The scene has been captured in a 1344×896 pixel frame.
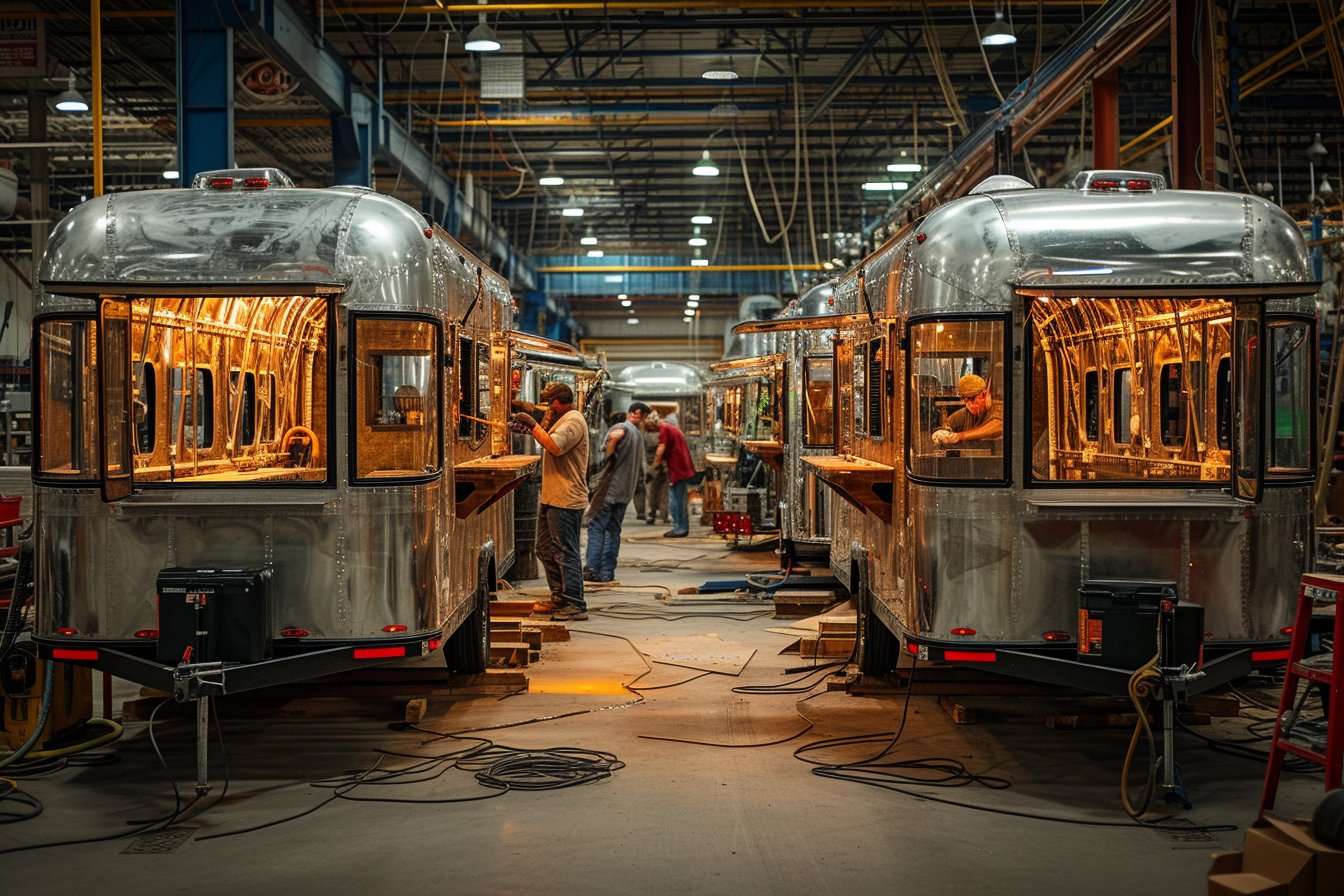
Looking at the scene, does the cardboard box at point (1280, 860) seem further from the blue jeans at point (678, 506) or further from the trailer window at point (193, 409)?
the blue jeans at point (678, 506)

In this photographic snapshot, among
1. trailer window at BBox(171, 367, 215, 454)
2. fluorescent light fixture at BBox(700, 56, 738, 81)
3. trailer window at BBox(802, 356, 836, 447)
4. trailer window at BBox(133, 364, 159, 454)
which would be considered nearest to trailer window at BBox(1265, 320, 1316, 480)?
trailer window at BBox(133, 364, 159, 454)

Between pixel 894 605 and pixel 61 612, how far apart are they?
15.4 feet

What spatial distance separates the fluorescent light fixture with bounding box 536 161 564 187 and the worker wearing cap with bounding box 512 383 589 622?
1445cm

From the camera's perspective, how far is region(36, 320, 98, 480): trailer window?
287 inches

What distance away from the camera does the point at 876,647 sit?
9469mm

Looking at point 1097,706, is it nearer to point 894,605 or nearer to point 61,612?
point 894,605

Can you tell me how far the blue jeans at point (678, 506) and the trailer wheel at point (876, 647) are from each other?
472 inches

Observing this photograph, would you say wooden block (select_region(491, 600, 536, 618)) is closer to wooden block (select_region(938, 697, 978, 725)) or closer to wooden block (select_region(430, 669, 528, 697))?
wooden block (select_region(430, 669, 528, 697))

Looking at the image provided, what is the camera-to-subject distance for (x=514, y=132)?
25.8m

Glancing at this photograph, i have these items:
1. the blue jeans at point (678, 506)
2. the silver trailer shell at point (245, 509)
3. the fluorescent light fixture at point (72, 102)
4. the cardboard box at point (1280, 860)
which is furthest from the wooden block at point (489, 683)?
the blue jeans at point (678, 506)

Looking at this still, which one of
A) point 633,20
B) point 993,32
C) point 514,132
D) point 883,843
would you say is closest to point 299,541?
point 883,843

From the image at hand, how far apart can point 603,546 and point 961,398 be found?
901cm

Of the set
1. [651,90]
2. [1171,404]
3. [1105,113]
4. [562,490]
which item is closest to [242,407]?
[562,490]

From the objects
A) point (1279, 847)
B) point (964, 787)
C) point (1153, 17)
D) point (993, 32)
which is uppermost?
point (993, 32)
